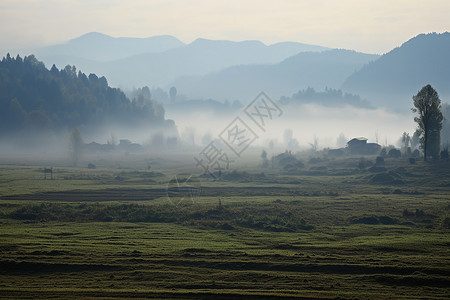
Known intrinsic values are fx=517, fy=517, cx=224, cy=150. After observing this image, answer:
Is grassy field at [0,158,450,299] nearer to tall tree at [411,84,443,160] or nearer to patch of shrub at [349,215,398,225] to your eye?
patch of shrub at [349,215,398,225]

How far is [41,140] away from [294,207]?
507ft

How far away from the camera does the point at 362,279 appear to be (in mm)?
35312

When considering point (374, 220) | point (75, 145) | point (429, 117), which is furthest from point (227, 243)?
point (75, 145)

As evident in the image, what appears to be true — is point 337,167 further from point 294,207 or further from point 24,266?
point 24,266

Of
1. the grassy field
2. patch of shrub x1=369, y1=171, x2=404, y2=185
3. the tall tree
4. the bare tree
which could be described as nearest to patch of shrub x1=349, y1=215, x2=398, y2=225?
the grassy field

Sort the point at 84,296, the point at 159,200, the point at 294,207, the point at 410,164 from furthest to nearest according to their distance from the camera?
the point at 410,164
the point at 159,200
the point at 294,207
the point at 84,296

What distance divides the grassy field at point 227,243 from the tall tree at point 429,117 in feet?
86.9

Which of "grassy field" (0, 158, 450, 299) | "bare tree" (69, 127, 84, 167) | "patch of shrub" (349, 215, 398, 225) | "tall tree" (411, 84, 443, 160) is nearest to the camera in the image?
"grassy field" (0, 158, 450, 299)

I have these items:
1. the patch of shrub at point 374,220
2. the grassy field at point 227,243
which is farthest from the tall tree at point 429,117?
the patch of shrub at point 374,220

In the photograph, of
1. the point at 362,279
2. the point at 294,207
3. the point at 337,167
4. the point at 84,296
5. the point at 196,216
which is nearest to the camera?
the point at 84,296

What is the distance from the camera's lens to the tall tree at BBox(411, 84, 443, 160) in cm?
10700

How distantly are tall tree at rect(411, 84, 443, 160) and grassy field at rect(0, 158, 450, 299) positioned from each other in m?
26.5

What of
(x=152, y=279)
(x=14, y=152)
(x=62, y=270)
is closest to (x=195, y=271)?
(x=152, y=279)

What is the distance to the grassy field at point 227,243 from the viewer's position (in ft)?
112
